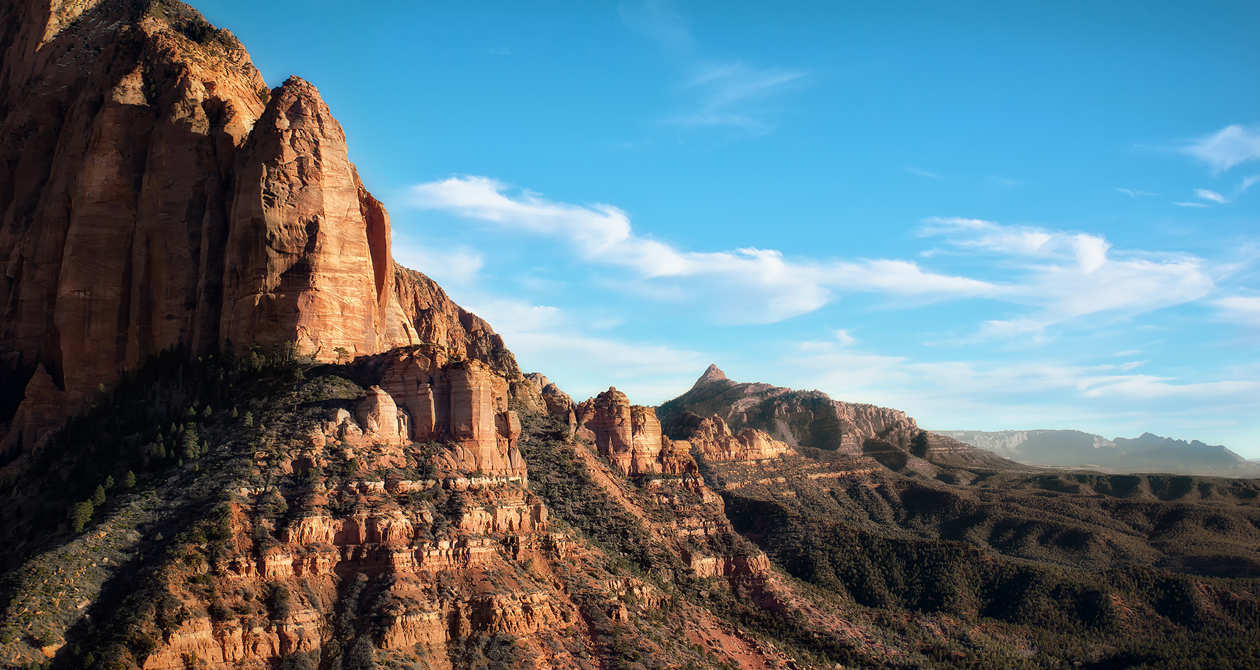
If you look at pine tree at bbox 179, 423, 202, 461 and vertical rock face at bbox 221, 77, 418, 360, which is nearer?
pine tree at bbox 179, 423, 202, 461

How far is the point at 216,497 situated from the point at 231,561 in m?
7.17

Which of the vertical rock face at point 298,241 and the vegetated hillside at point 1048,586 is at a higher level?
the vertical rock face at point 298,241

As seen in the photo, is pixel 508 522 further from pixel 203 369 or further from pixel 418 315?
pixel 418 315

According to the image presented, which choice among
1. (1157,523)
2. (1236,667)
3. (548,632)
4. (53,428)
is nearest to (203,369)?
(53,428)

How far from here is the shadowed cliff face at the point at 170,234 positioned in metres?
91.9

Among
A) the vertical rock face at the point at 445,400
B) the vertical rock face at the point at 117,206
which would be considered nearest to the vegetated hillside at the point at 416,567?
the vertical rock face at the point at 445,400

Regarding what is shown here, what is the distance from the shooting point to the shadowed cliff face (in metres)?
91.9

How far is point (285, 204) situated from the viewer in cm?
9250

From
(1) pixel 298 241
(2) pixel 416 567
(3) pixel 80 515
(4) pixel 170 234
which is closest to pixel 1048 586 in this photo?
(2) pixel 416 567

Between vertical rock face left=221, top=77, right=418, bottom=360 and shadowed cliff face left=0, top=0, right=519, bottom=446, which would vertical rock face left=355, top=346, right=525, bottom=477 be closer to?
vertical rock face left=221, top=77, right=418, bottom=360

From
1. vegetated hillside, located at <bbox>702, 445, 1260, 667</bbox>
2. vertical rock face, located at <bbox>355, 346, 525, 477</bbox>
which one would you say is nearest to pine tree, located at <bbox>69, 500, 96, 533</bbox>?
vertical rock face, located at <bbox>355, 346, 525, 477</bbox>

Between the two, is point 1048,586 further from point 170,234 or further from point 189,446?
point 170,234

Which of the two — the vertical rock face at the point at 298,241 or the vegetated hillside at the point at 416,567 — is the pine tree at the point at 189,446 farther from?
the vertical rock face at the point at 298,241

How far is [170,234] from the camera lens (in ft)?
317
